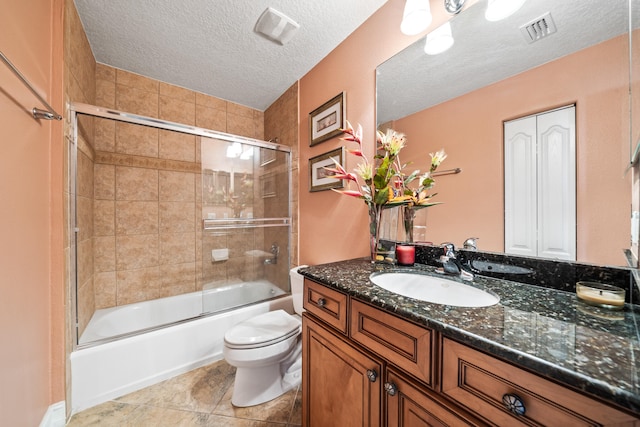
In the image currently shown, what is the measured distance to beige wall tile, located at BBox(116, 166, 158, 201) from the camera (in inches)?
78.4

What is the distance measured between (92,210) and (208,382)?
1.62 metres

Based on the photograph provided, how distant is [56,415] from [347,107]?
2.46m

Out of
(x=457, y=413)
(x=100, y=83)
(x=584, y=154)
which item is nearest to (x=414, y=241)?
(x=584, y=154)

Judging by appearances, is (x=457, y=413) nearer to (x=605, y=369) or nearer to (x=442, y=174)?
(x=605, y=369)

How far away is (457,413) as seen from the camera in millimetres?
521

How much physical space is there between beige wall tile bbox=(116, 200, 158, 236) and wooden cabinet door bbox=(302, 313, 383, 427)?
1894 mm

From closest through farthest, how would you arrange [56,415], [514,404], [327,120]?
[514,404] < [56,415] < [327,120]

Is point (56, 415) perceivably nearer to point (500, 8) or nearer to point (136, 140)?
point (136, 140)

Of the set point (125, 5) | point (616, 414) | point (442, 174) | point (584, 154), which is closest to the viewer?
point (616, 414)

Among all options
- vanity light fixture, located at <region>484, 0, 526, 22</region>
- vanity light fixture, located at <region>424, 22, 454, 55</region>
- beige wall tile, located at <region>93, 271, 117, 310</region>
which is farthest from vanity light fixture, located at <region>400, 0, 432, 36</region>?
beige wall tile, located at <region>93, 271, 117, 310</region>

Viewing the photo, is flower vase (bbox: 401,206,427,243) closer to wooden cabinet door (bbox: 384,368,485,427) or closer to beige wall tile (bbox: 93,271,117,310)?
wooden cabinet door (bbox: 384,368,485,427)

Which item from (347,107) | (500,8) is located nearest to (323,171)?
(347,107)

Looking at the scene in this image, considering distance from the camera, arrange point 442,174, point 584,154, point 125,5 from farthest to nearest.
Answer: point 125,5 < point 442,174 < point 584,154

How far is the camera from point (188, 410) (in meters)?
1.32
